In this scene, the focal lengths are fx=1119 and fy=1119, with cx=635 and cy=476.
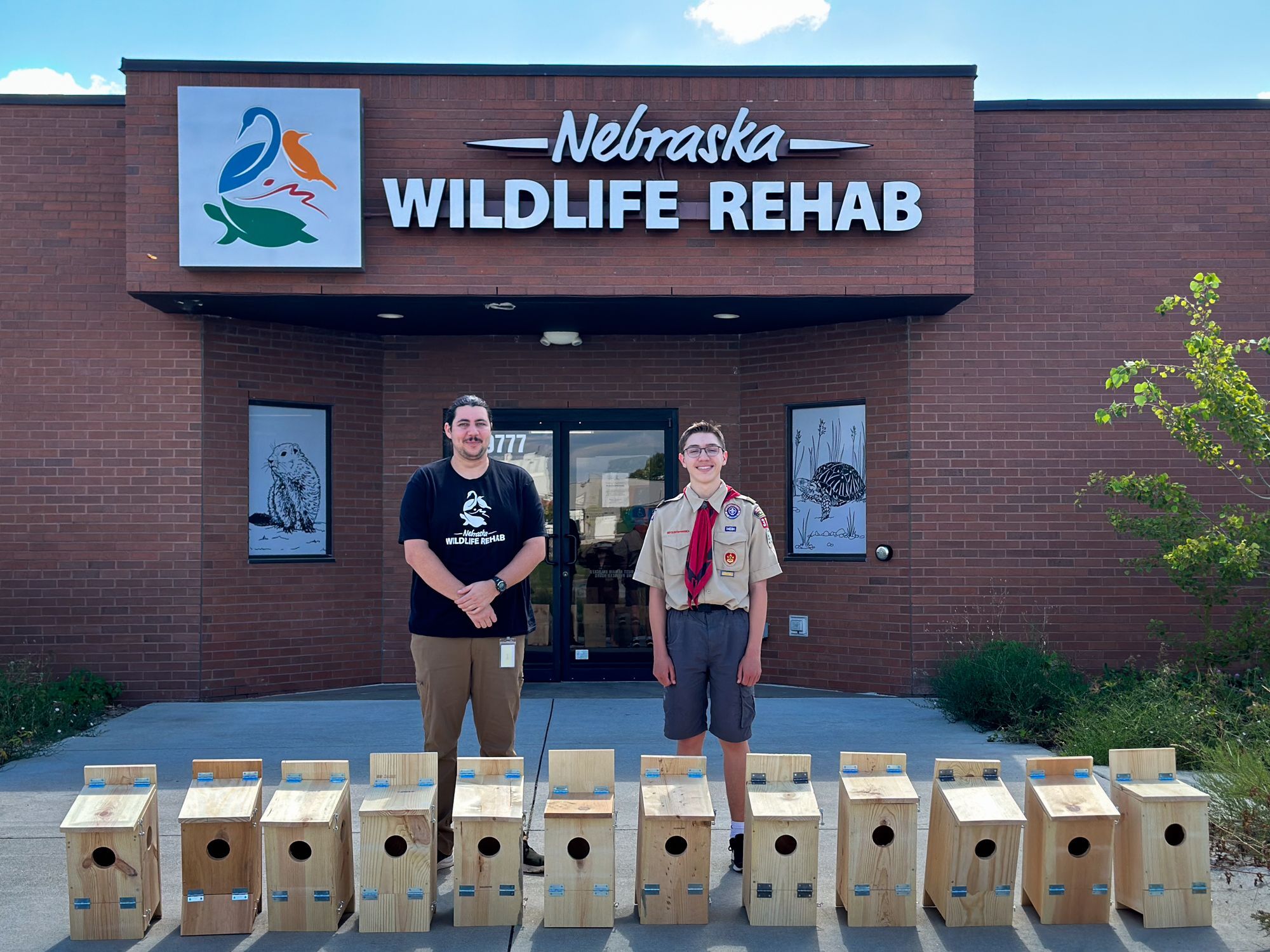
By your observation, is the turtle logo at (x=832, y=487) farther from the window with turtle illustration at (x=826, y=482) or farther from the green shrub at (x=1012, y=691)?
the green shrub at (x=1012, y=691)

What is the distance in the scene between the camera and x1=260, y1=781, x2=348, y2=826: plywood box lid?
4387 mm

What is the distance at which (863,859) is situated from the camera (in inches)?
177

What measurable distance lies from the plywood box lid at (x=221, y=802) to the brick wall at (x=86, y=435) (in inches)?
203

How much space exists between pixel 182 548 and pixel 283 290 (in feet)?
7.83

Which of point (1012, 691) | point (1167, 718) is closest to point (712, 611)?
point (1167, 718)

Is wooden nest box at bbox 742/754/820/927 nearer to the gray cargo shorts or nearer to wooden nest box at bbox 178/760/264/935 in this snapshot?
the gray cargo shorts

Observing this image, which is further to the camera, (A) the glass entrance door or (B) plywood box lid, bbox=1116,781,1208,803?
(A) the glass entrance door

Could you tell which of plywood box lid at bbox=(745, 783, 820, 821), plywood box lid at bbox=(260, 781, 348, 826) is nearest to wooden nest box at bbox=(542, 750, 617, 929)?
plywood box lid at bbox=(745, 783, 820, 821)

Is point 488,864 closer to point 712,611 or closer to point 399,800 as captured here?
point 399,800

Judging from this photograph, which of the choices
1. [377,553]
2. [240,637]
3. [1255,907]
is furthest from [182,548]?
[1255,907]

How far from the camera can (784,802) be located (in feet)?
15.2

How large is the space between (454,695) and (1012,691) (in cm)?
469

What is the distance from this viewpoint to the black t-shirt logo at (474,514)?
5098 mm

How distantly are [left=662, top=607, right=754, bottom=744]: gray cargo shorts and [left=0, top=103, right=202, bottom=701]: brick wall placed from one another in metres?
5.76
